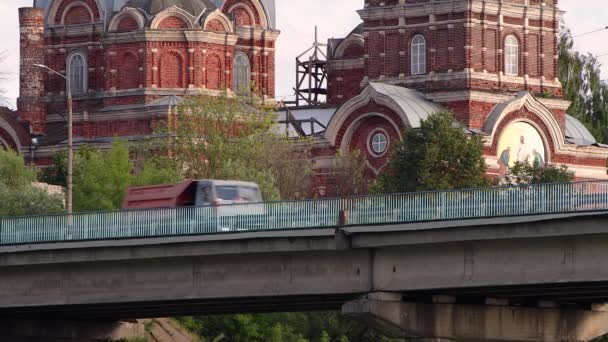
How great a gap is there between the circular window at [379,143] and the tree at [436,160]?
9.79 metres

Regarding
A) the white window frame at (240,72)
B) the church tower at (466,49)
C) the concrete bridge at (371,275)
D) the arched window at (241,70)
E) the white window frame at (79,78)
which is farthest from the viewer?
the arched window at (241,70)

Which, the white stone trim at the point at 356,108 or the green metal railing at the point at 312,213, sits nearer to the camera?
the green metal railing at the point at 312,213

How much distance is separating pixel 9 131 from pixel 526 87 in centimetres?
2948

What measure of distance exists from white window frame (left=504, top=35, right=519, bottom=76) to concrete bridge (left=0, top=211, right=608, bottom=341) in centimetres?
4661

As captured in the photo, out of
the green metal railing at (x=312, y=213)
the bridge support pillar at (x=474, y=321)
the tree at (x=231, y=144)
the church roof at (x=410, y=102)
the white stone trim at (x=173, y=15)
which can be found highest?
the white stone trim at (x=173, y=15)

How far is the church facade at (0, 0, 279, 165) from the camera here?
11794 centimetres

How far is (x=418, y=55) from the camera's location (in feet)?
365

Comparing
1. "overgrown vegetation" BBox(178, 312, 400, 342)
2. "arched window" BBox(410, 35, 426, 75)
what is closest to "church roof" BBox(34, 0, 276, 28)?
"arched window" BBox(410, 35, 426, 75)

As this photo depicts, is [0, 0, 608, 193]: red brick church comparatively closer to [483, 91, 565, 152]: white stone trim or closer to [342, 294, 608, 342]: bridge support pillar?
[483, 91, 565, 152]: white stone trim

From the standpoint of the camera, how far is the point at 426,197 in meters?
57.2

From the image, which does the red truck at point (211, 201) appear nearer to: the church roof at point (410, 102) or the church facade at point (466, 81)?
the church roof at point (410, 102)

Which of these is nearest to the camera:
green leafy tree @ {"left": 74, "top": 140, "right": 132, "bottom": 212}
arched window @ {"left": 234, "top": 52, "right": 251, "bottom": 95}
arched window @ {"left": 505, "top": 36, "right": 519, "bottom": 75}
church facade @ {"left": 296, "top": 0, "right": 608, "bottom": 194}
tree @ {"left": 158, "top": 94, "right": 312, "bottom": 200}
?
green leafy tree @ {"left": 74, "top": 140, "right": 132, "bottom": 212}

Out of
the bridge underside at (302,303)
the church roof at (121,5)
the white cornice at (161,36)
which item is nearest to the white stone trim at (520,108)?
the white cornice at (161,36)

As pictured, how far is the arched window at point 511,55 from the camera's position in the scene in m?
111
